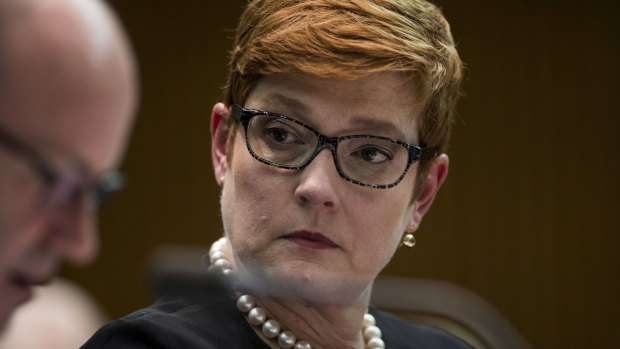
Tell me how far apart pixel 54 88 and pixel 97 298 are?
79.4 inches

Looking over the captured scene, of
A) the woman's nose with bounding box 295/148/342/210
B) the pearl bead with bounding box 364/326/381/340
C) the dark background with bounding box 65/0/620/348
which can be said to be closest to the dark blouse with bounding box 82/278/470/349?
the woman's nose with bounding box 295/148/342/210

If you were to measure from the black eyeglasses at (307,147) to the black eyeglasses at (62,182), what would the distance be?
26.9 inches

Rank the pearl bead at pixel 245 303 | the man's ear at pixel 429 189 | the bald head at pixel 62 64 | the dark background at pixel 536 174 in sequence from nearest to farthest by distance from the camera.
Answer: the bald head at pixel 62 64 < the pearl bead at pixel 245 303 < the man's ear at pixel 429 189 < the dark background at pixel 536 174

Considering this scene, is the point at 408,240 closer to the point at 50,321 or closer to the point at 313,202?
the point at 313,202

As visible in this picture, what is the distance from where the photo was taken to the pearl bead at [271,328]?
1561 mm

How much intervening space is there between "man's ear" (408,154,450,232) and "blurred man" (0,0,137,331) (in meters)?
1.00

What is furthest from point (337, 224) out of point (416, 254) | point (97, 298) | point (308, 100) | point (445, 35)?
point (416, 254)

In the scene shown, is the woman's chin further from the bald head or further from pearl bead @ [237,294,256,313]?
the bald head

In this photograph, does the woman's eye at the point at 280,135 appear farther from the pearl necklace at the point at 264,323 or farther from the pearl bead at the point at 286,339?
the pearl bead at the point at 286,339

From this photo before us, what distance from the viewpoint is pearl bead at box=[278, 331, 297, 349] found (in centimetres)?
157

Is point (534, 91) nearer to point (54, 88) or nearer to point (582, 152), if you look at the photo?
point (582, 152)

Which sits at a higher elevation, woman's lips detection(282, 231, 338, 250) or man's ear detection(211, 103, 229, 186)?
man's ear detection(211, 103, 229, 186)

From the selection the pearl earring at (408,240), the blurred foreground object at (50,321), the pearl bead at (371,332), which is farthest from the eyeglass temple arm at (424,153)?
the blurred foreground object at (50,321)

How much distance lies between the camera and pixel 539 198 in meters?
4.87
